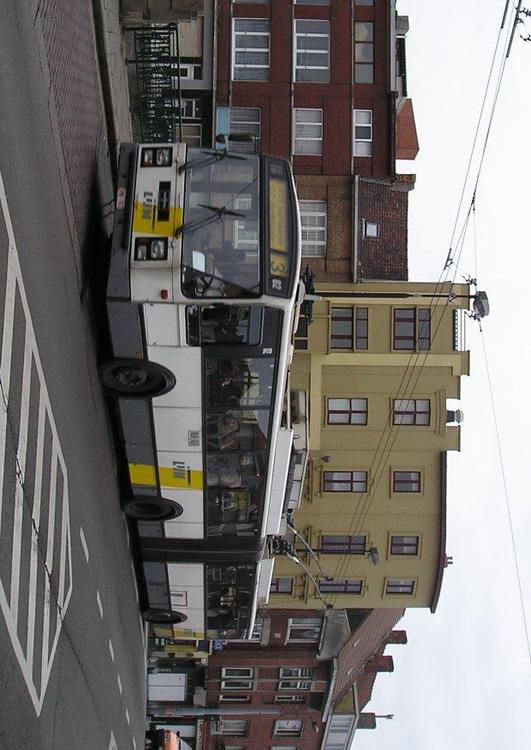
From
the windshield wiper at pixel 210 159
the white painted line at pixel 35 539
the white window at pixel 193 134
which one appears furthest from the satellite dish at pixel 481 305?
the white painted line at pixel 35 539

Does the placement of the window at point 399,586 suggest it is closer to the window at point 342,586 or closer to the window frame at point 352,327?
the window at point 342,586

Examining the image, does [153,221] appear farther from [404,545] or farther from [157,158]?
[404,545]

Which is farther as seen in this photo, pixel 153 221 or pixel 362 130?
pixel 362 130

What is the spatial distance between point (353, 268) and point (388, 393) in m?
4.27

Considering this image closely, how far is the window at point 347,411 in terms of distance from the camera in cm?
3097

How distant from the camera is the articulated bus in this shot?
52.6 feet

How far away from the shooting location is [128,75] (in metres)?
25.1

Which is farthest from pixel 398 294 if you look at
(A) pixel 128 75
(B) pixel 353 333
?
(A) pixel 128 75

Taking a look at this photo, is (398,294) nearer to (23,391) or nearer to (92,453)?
(92,453)

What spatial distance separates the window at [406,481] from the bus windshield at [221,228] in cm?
1730

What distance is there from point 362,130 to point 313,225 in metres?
3.96

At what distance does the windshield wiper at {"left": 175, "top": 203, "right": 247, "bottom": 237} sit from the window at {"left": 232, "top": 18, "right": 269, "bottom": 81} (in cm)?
1778

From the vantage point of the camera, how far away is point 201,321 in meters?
16.5

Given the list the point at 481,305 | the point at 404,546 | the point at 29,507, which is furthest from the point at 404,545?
the point at 29,507
